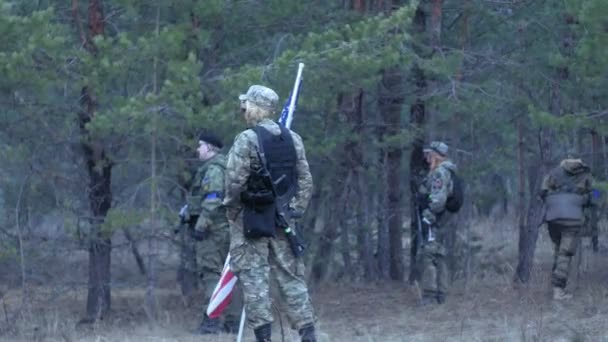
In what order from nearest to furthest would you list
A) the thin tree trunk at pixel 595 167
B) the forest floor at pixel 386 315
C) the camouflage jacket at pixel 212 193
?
the forest floor at pixel 386 315, the camouflage jacket at pixel 212 193, the thin tree trunk at pixel 595 167

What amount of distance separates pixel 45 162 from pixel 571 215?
6128 mm

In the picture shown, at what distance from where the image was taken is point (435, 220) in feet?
40.0

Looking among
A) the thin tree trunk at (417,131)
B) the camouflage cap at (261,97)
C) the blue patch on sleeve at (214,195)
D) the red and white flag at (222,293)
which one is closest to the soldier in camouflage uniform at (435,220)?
the thin tree trunk at (417,131)

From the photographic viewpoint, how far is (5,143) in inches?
482

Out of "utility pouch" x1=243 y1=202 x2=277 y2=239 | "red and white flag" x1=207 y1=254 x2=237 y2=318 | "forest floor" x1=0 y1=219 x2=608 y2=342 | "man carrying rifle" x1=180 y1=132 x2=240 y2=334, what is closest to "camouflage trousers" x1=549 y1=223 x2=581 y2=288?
"forest floor" x1=0 y1=219 x2=608 y2=342

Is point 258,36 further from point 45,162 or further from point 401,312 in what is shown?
point 401,312

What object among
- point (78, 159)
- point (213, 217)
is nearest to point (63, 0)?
point (78, 159)

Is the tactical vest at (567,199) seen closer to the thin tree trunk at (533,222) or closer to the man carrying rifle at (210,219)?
the thin tree trunk at (533,222)

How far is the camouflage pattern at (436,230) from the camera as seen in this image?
1204 cm

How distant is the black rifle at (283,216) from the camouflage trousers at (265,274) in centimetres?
5

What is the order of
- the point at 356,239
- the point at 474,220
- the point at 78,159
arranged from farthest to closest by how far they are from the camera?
the point at 474,220 → the point at 356,239 → the point at 78,159

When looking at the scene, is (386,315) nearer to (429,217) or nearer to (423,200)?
(429,217)

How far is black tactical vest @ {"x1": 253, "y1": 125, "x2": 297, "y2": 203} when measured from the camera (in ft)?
26.1

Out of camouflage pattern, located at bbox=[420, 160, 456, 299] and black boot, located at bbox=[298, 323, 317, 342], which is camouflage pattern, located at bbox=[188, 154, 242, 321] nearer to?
camouflage pattern, located at bbox=[420, 160, 456, 299]
